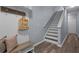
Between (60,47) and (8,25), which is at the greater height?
(8,25)

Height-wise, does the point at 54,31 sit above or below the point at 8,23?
below

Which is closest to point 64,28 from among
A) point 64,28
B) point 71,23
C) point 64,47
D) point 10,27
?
point 64,28

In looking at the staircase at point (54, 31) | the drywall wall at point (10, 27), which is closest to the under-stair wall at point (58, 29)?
the staircase at point (54, 31)

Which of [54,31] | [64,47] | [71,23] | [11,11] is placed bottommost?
[64,47]

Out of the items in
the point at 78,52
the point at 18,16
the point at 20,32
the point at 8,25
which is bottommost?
the point at 78,52

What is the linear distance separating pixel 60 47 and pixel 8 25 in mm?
801

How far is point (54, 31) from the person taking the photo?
1548mm

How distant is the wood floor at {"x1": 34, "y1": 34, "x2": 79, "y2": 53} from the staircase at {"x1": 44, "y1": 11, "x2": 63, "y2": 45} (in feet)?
0.23

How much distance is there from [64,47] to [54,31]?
0.26 metres

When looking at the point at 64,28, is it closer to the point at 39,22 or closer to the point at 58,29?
the point at 58,29

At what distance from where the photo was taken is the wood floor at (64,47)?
1.51 metres
